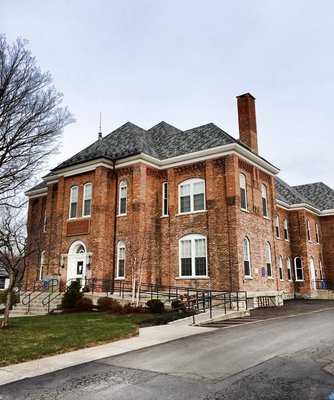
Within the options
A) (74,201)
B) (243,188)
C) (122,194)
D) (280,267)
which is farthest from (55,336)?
(280,267)

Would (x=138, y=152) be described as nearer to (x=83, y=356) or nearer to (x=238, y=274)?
(x=238, y=274)

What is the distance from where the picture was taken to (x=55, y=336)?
11453 millimetres

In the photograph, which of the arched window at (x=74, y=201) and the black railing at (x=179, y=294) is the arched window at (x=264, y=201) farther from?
the arched window at (x=74, y=201)

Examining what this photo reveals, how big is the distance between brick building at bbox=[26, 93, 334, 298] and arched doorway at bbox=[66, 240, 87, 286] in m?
0.07

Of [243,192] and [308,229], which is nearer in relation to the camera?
[243,192]

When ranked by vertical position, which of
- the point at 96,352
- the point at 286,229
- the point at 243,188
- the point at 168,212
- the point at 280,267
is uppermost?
the point at 243,188

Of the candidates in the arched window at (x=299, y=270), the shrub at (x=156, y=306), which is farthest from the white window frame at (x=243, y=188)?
the arched window at (x=299, y=270)

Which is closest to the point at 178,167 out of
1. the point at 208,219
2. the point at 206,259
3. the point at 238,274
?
A: the point at 208,219

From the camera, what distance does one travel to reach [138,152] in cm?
2417

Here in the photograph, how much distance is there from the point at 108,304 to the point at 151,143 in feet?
44.1

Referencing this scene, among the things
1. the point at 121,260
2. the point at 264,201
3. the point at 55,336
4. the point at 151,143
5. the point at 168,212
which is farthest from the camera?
the point at 151,143

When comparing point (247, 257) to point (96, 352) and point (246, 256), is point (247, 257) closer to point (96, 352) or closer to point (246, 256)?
point (246, 256)

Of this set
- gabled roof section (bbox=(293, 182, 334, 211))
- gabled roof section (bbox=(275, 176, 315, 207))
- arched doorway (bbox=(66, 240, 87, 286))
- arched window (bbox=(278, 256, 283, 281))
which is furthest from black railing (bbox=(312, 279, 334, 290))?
arched doorway (bbox=(66, 240, 87, 286))

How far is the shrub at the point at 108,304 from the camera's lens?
1891cm
